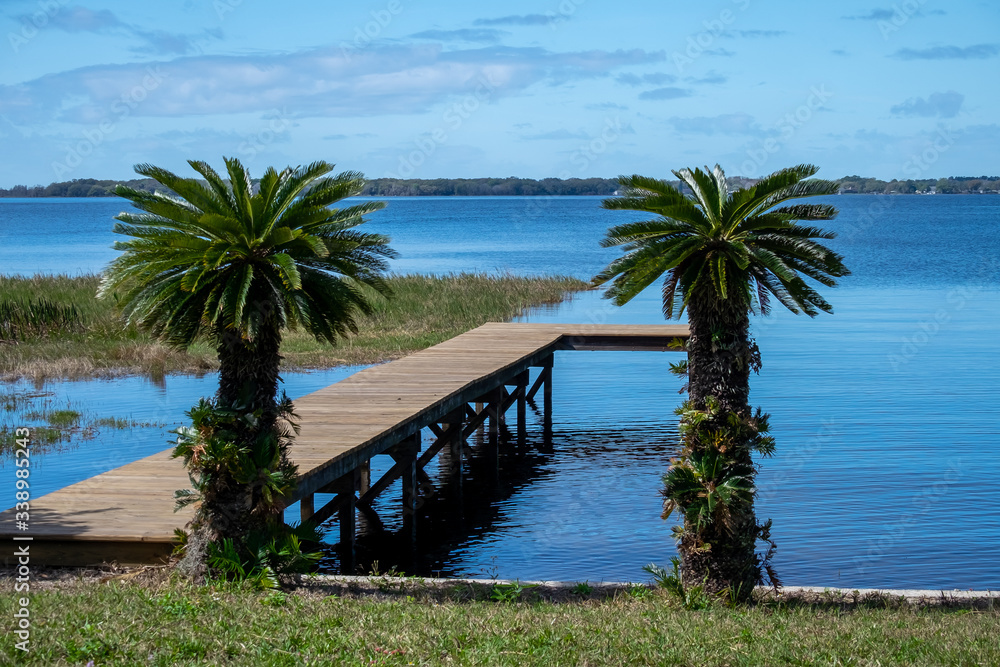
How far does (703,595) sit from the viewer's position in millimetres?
9625

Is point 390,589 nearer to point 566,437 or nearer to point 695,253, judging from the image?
point 695,253

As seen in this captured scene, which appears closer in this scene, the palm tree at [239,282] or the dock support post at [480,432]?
the palm tree at [239,282]

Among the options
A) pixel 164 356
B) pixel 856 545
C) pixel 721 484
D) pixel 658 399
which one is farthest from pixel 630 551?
pixel 164 356

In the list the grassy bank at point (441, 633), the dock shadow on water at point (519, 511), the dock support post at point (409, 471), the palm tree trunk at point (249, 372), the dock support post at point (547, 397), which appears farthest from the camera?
the dock support post at point (547, 397)

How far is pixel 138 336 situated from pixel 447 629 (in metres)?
21.0

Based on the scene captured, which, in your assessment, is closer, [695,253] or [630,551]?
[695,253]

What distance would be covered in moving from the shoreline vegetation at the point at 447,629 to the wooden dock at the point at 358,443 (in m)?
0.44

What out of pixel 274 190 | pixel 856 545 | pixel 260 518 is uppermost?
pixel 274 190

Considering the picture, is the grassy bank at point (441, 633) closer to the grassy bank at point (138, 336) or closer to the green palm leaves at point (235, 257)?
the green palm leaves at point (235, 257)

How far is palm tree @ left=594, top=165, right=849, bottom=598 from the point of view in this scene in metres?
9.66

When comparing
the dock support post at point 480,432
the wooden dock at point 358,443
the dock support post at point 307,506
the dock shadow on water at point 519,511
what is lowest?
the dock shadow on water at point 519,511

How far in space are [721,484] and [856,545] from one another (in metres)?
4.96

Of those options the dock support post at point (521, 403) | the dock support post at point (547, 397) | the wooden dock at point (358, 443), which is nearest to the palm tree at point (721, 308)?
the wooden dock at point (358, 443)

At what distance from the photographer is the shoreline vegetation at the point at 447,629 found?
677 cm
